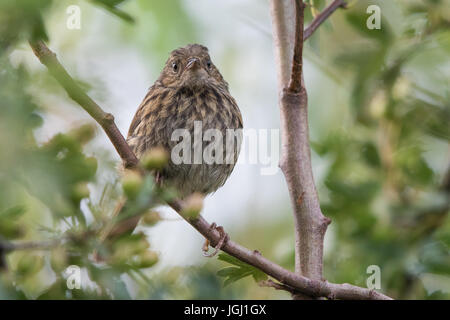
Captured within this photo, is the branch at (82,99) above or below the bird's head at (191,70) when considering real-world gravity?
below

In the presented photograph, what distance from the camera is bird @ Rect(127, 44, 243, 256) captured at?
3285 millimetres

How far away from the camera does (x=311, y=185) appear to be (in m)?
2.39

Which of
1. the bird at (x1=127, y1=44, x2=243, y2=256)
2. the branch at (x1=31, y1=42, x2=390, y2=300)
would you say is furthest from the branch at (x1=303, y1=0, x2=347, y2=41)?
the bird at (x1=127, y1=44, x2=243, y2=256)

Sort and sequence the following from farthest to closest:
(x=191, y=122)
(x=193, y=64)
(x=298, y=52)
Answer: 1. (x=193, y=64)
2. (x=191, y=122)
3. (x=298, y=52)

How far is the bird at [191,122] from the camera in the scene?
3285 mm

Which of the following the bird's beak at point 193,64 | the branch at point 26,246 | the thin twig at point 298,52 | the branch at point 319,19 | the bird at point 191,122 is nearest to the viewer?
the branch at point 26,246

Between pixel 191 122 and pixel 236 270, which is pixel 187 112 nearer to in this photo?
pixel 191 122

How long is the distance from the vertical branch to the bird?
877mm

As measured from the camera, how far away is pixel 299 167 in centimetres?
240

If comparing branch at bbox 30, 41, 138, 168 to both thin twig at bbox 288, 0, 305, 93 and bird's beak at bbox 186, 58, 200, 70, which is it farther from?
bird's beak at bbox 186, 58, 200, 70

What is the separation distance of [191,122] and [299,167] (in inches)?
42.4

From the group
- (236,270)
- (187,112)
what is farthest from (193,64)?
(236,270)

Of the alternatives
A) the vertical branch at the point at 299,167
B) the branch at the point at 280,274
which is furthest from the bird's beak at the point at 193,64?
the branch at the point at 280,274

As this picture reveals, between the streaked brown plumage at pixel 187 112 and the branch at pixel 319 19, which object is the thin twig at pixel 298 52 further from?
the streaked brown plumage at pixel 187 112
